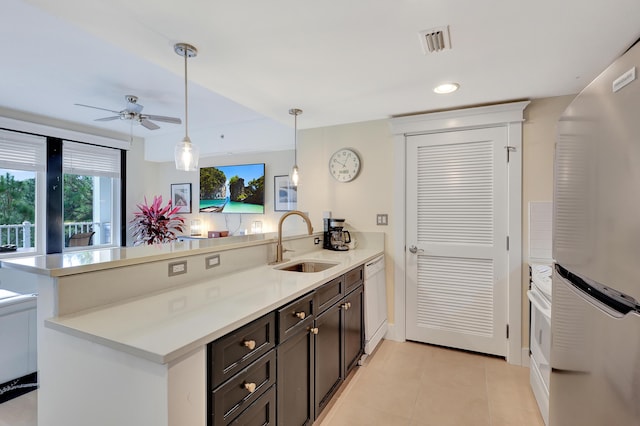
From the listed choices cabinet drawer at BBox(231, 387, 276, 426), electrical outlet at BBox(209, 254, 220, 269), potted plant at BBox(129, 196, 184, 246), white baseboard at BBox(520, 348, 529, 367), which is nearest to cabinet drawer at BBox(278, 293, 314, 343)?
cabinet drawer at BBox(231, 387, 276, 426)

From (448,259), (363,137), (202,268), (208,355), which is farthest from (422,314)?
(208,355)

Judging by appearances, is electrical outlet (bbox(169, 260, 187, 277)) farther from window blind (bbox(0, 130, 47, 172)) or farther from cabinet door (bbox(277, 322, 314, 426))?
window blind (bbox(0, 130, 47, 172))

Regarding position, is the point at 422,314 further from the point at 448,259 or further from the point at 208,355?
the point at 208,355

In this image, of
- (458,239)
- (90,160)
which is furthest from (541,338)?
(90,160)

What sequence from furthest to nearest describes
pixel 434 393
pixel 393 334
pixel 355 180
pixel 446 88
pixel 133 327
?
pixel 355 180 < pixel 393 334 < pixel 446 88 < pixel 434 393 < pixel 133 327

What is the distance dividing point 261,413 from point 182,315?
21.1 inches

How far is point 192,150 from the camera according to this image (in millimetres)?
2045

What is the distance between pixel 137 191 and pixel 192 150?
408 cm

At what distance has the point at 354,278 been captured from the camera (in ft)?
7.75

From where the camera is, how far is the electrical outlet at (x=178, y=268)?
5.31 ft

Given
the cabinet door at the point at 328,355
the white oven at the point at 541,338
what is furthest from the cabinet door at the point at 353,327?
the white oven at the point at 541,338

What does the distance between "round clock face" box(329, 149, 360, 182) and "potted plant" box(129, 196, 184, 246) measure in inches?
126

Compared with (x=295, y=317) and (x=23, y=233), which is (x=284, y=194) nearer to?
(x=295, y=317)

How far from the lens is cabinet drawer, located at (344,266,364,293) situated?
7.30 feet
